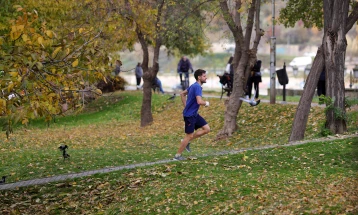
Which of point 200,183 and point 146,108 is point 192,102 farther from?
point 146,108

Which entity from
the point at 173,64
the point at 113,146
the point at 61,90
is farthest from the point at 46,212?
the point at 173,64

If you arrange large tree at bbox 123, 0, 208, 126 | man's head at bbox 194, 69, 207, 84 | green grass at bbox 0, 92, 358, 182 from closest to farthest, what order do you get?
man's head at bbox 194, 69, 207, 84 < green grass at bbox 0, 92, 358, 182 < large tree at bbox 123, 0, 208, 126

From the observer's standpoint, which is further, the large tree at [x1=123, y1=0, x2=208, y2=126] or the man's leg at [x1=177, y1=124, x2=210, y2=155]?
the large tree at [x1=123, y1=0, x2=208, y2=126]

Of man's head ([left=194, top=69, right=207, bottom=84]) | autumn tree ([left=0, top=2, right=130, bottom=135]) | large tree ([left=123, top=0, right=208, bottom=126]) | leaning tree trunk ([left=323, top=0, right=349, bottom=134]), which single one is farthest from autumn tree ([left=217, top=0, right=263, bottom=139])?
autumn tree ([left=0, top=2, right=130, bottom=135])

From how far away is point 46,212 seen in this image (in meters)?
10.7

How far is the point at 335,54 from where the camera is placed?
15.4 m

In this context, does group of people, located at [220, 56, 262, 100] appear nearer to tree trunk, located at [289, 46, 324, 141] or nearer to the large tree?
the large tree

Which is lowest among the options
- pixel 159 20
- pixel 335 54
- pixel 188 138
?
pixel 188 138

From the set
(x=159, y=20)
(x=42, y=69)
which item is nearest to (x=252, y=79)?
(x=159, y=20)

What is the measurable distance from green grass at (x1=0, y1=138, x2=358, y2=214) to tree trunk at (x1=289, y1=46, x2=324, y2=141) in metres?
2.13

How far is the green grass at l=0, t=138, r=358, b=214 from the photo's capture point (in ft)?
30.1

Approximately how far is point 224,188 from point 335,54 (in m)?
6.23

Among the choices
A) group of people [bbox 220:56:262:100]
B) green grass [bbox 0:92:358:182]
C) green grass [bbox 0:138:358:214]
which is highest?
group of people [bbox 220:56:262:100]

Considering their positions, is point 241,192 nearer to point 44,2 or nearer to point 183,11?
point 183,11
